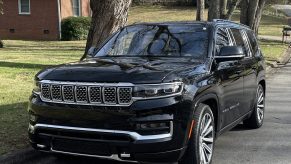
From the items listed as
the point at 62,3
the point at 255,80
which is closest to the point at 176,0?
the point at 62,3

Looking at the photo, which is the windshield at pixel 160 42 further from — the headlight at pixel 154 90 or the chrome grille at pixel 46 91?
the chrome grille at pixel 46 91

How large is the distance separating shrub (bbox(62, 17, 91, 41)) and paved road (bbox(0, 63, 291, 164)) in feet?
77.0

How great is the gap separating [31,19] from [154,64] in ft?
97.0

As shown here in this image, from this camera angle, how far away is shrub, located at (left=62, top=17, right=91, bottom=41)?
3259cm

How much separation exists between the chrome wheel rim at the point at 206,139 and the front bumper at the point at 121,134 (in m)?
0.46

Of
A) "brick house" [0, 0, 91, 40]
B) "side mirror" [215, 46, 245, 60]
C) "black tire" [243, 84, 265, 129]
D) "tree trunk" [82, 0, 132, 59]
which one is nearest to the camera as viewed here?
"side mirror" [215, 46, 245, 60]

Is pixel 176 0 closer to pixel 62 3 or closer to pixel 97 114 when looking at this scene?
pixel 62 3

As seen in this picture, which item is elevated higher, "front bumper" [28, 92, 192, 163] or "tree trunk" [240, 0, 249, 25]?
"tree trunk" [240, 0, 249, 25]

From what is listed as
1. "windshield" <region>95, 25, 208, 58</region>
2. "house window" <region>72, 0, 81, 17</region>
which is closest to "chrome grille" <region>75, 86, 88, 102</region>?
"windshield" <region>95, 25, 208, 58</region>

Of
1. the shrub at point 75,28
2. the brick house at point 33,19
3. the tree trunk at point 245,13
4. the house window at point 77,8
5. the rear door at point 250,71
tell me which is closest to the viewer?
the rear door at point 250,71

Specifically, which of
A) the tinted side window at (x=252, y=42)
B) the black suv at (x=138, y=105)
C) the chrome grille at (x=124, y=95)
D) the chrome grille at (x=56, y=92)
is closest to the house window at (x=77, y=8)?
the tinted side window at (x=252, y=42)

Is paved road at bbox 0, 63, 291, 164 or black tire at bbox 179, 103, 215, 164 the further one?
paved road at bbox 0, 63, 291, 164

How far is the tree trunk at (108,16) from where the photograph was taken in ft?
38.4

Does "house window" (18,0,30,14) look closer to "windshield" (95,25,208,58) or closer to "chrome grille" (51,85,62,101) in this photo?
"windshield" (95,25,208,58)
